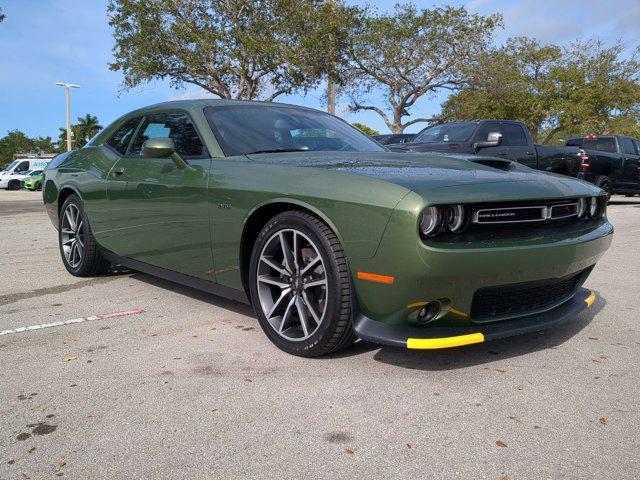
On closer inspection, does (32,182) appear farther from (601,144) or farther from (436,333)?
(436,333)

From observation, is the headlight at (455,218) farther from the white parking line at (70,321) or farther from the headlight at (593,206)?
the white parking line at (70,321)

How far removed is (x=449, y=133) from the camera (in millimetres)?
11141

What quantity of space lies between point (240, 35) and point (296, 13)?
2.18 meters

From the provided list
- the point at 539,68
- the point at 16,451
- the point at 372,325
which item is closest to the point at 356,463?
the point at 372,325

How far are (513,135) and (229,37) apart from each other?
13.6m

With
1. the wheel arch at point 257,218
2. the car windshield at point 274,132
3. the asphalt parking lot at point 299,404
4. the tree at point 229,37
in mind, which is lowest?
the asphalt parking lot at point 299,404

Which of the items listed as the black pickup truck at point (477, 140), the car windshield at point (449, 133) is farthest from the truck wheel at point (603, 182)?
the car windshield at point (449, 133)

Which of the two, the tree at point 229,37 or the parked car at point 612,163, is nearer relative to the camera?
the parked car at point 612,163

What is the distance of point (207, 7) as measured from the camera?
22.3 m

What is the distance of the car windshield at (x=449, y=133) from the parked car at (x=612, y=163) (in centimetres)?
437

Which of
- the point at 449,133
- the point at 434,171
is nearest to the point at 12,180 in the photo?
the point at 449,133

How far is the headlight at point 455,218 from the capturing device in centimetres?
270

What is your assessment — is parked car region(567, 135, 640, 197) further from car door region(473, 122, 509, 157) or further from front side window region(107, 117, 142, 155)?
front side window region(107, 117, 142, 155)

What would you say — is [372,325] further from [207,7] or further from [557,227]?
[207,7]
